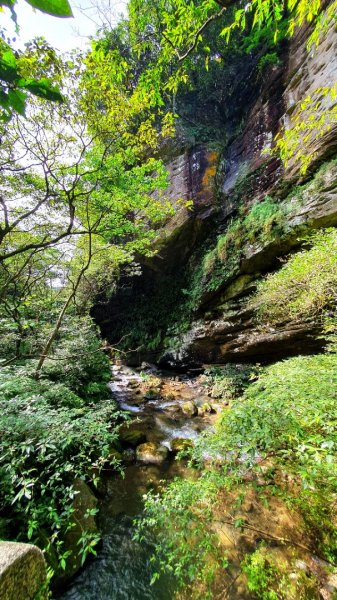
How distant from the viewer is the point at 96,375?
23.2 ft

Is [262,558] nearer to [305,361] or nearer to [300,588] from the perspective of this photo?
[300,588]

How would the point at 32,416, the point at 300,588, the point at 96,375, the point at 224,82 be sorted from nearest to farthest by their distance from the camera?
the point at 300,588
the point at 32,416
the point at 96,375
the point at 224,82

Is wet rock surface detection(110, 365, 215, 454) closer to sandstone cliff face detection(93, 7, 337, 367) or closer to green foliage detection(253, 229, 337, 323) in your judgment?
sandstone cliff face detection(93, 7, 337, 367)

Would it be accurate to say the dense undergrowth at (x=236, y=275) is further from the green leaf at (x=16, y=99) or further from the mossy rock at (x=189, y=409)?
the green leaf at (x=16, y=99)

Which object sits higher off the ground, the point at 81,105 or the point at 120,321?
the point at 81,105

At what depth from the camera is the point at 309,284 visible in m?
4.46

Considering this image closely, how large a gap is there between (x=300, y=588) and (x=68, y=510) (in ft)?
7.16

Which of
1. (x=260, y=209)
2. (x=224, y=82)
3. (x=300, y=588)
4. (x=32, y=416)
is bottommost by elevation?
(x=300, y=588)

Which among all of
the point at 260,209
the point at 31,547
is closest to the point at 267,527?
the point at 31,547

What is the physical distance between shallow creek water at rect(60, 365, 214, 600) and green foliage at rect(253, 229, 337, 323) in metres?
3.47

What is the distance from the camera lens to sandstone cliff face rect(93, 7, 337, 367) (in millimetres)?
6074

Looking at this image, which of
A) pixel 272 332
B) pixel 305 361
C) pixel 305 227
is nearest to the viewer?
pixel 305 361

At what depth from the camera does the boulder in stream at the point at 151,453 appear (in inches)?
173

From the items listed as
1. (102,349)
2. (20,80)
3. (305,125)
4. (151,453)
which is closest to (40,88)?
(20,80)
